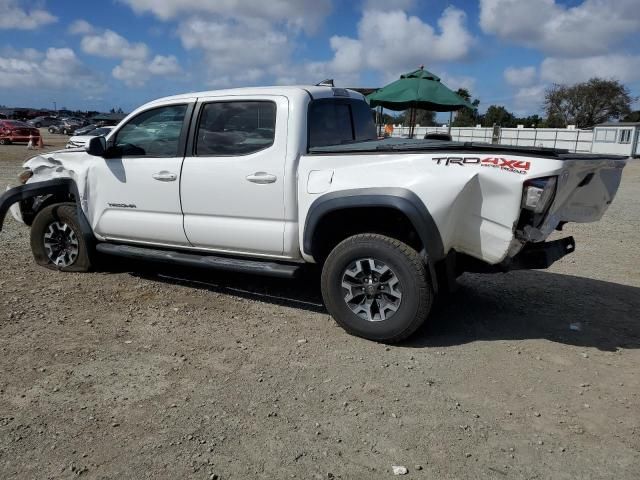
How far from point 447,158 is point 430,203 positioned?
32cm

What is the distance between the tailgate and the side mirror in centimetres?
399

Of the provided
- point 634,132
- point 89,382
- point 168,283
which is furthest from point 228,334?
point 634,132

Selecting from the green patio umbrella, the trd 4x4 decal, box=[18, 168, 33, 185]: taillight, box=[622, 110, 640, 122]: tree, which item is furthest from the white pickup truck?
box=[622, 110, 640, 122]: tree

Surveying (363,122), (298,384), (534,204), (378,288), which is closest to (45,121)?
(363,122)

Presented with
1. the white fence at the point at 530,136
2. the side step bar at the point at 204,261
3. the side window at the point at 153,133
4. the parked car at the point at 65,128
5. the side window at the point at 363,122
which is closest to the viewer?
the side step bar at the point at 204,261

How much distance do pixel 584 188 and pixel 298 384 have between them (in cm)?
257

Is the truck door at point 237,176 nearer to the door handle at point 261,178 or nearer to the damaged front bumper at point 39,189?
the door handle at point 261,178

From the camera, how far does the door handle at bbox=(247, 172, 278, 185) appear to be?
444 centimetres

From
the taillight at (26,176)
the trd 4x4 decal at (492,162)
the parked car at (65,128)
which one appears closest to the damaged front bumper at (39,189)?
the taillight at (26,176)

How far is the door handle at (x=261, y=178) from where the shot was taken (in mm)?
4441

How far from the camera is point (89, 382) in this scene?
11.8 feet

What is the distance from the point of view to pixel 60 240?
19.4 ft

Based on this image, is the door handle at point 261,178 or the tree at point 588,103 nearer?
the door handle at point 261,178

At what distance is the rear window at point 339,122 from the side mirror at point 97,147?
2129 mm
